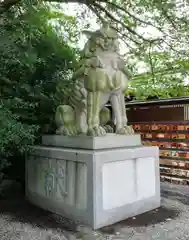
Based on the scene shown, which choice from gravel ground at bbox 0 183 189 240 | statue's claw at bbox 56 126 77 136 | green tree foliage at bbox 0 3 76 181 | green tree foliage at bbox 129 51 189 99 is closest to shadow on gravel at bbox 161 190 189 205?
gravel ground at bbox 0 183 189 240

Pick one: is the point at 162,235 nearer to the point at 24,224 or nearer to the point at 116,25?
the point at 24,224

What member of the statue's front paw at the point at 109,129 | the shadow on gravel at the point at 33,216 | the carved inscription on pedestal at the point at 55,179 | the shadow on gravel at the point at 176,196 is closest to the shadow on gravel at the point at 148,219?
the shadow on gravel at the point at 33,216

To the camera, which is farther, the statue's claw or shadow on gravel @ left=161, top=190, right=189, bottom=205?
shadow on gravel @ left=161, top=190, right=189, bottom=205

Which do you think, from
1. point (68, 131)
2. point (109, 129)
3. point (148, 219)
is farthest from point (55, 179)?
point (148, 219)

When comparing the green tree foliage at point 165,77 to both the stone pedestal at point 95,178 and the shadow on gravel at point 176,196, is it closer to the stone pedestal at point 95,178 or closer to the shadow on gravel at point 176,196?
the shadow on gravel at point 176,196

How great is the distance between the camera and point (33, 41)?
4633 millimetres

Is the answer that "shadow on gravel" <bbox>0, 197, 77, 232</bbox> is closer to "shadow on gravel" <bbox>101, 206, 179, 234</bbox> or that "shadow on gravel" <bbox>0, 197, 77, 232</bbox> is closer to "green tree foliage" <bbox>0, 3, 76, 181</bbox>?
"shadow on gravel" <bbox>101, 206, 179, 234</bbox>

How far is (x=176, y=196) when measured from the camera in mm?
4320

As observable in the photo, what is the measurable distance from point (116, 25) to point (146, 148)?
3.01 metres

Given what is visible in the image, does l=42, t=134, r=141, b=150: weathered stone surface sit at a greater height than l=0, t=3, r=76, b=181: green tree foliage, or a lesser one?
lesser

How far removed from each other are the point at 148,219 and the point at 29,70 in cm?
290

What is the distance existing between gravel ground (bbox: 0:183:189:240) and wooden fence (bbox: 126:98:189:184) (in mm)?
1729

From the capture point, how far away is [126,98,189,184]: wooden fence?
17.3 feet

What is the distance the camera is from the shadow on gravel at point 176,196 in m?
4.05
